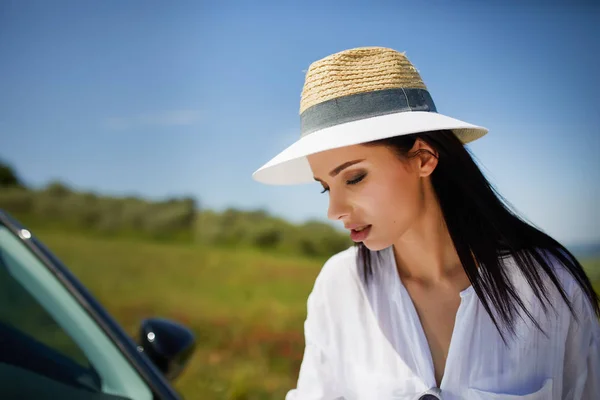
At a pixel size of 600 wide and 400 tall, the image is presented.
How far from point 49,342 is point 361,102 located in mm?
1012

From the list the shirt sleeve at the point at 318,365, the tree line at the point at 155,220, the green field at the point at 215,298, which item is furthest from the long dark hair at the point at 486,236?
the tree line at the point at 155,220

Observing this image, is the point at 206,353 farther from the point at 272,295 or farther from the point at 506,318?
the point at 506,318

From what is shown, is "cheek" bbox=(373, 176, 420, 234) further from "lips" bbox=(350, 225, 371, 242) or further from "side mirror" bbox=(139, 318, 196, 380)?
"side mirror" bbox=(139, 318, 196, 380)

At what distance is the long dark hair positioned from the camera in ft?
4.91

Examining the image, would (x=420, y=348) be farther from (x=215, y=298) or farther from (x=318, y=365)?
(x=215, y=298)

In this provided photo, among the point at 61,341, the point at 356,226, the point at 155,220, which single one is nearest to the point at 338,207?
the point at 356,226

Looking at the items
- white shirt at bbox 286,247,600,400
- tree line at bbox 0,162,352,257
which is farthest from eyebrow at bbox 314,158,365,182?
tree line at bbox 0,162,352,257

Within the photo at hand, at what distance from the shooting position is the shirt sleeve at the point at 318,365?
1.61 metres

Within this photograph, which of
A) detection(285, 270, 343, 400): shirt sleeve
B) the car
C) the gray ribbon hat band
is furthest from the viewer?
detection(285, 270, 343, 400): shirt sleeve

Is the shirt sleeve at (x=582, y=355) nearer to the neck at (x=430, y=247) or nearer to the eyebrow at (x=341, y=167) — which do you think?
the neck at (x=430, y=247)

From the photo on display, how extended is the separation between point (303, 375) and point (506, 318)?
0.55 metres

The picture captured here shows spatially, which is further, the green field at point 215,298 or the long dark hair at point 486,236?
the green field at point 215,298

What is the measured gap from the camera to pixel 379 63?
1.54 metres

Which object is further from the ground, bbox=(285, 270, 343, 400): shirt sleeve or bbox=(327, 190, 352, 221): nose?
bbox=(327, 190, 352, 221): nose
